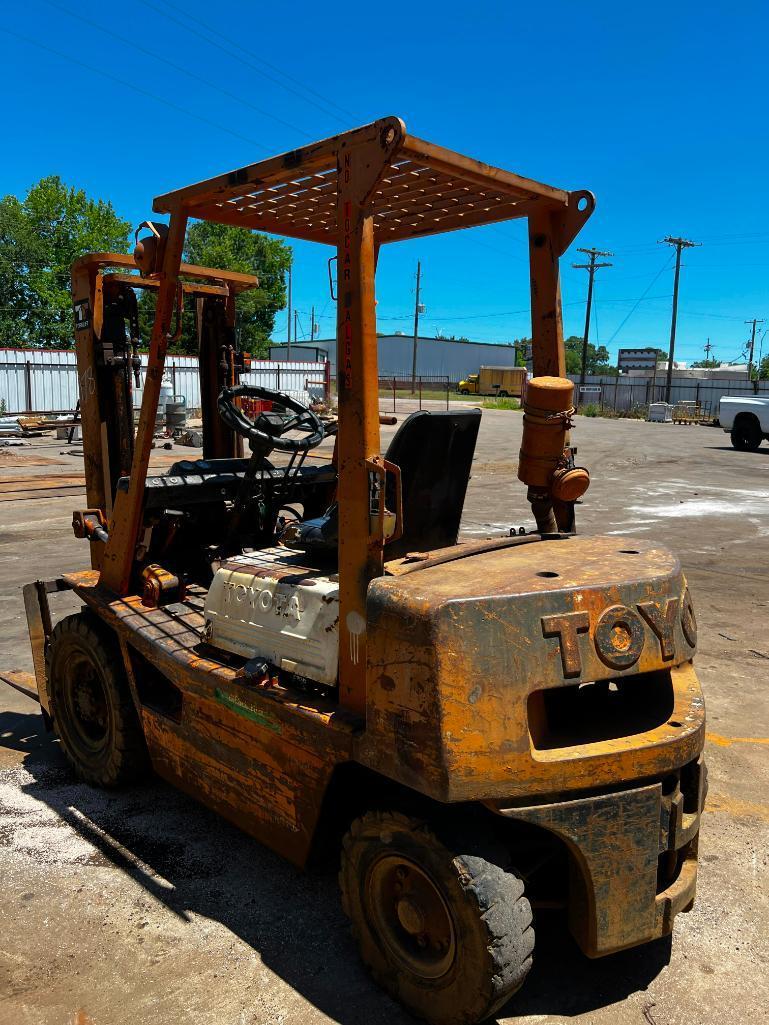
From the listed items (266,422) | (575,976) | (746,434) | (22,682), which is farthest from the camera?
(746,434)

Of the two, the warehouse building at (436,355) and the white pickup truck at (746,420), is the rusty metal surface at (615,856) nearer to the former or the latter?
the white pickup truck at (746,420)

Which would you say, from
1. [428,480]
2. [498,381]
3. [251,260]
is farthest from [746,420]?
[498,381]

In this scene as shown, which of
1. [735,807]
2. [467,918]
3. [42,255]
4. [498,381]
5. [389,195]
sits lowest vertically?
[735,807]

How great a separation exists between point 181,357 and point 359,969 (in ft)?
113

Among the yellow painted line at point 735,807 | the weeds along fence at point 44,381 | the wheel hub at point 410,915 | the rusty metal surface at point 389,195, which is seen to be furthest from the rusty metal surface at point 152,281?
the weeds along fence at point 44,381

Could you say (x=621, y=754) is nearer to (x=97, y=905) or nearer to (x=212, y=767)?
(x=212, y=767)

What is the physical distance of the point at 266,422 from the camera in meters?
3.89

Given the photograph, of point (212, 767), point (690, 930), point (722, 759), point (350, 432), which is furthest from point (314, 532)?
point (722, 759)

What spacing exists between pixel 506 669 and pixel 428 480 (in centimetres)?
98

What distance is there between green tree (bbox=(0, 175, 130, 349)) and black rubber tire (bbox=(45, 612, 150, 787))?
4979 centimetres

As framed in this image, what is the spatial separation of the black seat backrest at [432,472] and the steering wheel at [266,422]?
38.5 inches

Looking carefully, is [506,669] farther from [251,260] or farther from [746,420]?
[251,260]

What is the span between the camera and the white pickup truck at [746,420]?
78.5 ft

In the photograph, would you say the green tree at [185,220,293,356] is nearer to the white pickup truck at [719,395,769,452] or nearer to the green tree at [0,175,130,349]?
the green tree at [0,175,130,349]
